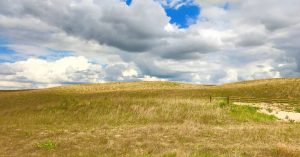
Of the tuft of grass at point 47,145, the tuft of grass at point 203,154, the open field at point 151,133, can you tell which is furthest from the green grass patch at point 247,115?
Answer: the tuft of grass at point 47,145

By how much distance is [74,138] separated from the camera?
66.8ft

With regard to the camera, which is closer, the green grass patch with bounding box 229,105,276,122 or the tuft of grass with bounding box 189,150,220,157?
the tuft of grass with bounding box 189,150,220,157

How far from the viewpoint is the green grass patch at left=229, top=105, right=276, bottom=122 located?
1194 inches

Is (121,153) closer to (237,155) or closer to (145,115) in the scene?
(237,155)

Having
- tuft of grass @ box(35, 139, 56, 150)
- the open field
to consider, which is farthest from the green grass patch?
tuft of grass @ box(35, 139, 56, 150)

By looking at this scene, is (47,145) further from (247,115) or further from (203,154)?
(247,115)

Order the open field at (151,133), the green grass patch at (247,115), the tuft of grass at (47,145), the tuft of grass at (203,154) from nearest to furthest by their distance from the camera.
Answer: the tuft of grass at (203,154) < the open field at (151,133) < the tuft of grass at (47,145) < the green grass patch at (247,115)

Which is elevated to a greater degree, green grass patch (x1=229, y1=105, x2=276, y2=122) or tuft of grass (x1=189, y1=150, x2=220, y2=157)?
green grass patch (x1=229, y1=105, x2=276, y2=122)

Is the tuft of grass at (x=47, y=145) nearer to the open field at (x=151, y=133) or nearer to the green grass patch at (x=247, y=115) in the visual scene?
the open field at (x=151, y=133)

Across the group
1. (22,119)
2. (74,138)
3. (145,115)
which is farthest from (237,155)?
(22,119)

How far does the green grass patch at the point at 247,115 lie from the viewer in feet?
99.5

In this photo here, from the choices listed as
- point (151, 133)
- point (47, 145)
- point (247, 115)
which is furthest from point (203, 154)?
point (247, 115)

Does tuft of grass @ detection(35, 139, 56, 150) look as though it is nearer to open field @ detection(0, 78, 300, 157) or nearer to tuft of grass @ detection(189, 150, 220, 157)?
open field @ detection(0, 78, 300, 157)

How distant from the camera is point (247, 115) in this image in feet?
104
